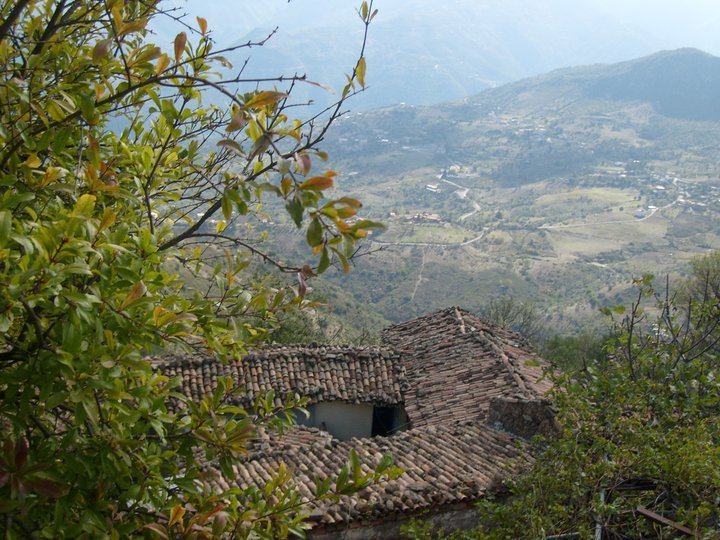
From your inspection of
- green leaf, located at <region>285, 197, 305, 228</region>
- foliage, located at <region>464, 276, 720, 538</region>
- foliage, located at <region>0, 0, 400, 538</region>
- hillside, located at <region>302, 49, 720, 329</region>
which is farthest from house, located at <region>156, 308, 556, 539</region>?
hillside, located at <region>302, 49, 720, 329</region>

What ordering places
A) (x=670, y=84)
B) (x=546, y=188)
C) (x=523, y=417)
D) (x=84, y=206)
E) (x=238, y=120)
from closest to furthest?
(x=238, y=120)
(x=84, y=206)
(x=523, y=417)
(x=546, y=188)
(x=670, y=84)

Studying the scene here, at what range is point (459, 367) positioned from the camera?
15.1 metres

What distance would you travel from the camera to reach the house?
9117 mm

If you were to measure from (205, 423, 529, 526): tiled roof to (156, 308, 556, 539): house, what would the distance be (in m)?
0.02

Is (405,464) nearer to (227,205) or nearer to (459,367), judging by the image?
(459,367)

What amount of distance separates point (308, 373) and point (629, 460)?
29.7 feet

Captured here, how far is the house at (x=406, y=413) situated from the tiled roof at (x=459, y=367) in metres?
0.03

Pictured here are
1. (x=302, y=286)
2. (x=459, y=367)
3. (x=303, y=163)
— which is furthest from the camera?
(x=459, y=367)

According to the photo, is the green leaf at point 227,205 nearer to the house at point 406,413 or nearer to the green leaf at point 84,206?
the green leaf at point 84,206

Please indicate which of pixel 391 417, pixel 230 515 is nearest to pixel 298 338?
pixel 391 417

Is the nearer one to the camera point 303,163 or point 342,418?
point 303,163

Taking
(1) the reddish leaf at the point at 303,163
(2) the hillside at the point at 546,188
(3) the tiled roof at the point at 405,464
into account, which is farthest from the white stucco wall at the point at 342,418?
(2) the hillside at the point at 546,188

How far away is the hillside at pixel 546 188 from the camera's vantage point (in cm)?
7306

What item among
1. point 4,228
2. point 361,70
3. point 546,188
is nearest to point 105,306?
point 4,228
